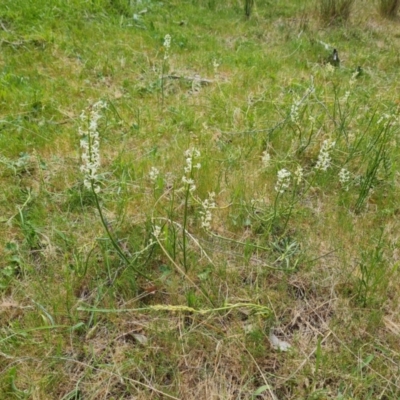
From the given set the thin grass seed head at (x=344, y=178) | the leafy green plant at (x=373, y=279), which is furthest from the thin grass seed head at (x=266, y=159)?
the leafy green plant at (x=373, y=279)

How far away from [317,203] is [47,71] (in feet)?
8.74

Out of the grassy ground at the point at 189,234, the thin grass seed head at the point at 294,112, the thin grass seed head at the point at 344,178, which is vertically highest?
the thin grass seed head at the point at 294,112

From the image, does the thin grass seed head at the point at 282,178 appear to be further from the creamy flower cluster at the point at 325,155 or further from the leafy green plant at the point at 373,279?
the leafy green plant at the point at 373,279

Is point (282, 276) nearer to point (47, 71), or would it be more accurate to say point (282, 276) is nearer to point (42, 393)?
point (42, 393)

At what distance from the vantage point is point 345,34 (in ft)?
17.6

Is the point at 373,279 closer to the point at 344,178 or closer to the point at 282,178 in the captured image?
the point at 282,178

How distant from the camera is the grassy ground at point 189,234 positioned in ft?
5.28

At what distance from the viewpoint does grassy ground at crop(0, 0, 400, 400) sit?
5.28 feet

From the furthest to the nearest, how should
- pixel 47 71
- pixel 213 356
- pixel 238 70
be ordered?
1. pixel 238 70
2. pixel 47 71
3. pixel 213 356

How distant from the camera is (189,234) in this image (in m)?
1.96

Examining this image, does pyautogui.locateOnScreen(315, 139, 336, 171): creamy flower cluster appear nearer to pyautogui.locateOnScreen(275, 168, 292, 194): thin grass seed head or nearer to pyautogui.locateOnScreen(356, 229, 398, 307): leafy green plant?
pyautogui.locateOnScreen(275, 168, 292, 194): thin grass seed head

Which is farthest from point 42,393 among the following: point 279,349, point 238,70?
point 238,70

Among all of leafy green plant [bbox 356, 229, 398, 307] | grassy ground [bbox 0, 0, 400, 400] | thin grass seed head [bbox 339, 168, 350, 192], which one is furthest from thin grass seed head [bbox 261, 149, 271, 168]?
leafy green plant [bbox 356, 229, 398, 307]

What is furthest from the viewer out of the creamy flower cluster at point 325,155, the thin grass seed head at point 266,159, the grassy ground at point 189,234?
the thin grass seed head at point 266,159
